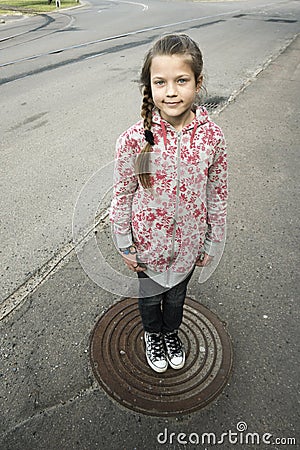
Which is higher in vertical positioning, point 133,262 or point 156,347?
point 133,262

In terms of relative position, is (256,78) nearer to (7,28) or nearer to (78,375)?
(78,375)

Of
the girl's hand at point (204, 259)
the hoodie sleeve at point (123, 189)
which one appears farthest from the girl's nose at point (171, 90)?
the girl's hand at point (204, 259)

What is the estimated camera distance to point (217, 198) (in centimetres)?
217

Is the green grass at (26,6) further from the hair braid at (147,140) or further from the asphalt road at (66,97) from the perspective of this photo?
the hair braid at (147,140)

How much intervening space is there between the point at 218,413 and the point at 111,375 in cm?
69

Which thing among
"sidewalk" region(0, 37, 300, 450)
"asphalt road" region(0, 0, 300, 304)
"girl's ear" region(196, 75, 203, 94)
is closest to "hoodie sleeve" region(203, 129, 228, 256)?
"girl's ear" region(196, 75, 203, 94)

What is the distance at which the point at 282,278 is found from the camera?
3408mm

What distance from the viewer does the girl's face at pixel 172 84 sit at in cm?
183

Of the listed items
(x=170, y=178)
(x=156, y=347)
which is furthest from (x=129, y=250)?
(x=156, y=347)

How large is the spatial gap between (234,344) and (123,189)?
4.74 ft

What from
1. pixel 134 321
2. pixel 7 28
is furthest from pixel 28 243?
pixel 7 28

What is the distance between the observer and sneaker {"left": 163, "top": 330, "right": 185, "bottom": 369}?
264 centimetres

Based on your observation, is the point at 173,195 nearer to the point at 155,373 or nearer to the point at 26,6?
the point at 155,373

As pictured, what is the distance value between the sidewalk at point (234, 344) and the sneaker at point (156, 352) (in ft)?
1.12
